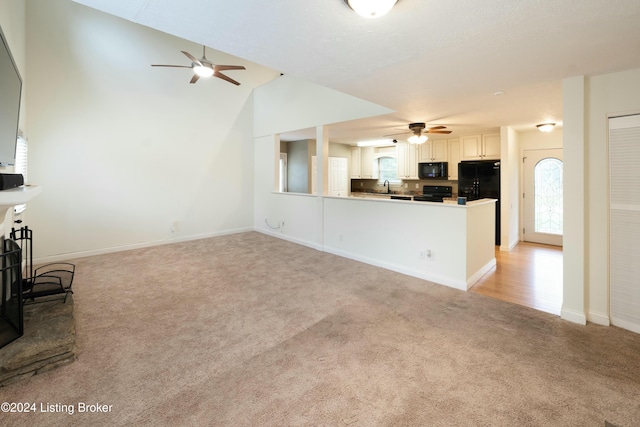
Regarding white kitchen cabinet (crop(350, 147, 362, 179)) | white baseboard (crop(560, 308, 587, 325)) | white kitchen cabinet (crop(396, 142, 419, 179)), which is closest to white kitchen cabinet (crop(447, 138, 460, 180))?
white kitchen cabinet (crop(396, 142, 419, 179))

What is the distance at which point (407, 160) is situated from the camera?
7496mm

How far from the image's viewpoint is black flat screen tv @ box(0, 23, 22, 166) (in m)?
1.90

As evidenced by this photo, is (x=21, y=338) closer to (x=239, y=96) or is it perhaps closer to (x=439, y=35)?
(x=439, y=35)

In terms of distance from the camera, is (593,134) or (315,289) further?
(315,289)

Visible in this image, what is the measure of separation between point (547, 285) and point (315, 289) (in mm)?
3108

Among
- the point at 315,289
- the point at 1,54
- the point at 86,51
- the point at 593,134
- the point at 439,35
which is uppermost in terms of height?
the point at 86,51

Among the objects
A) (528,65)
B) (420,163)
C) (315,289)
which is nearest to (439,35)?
(528,65)

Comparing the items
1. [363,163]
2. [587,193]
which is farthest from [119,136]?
[587,193]

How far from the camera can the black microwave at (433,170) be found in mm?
6695

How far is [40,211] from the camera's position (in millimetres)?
4539

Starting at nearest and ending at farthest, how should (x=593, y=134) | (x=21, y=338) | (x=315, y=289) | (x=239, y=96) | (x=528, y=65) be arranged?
(x=21, y=338) < (x=528, y=65) < (x=593, y=134) < (x=315, y=289) < (x=239, y=96)

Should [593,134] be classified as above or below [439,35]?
below

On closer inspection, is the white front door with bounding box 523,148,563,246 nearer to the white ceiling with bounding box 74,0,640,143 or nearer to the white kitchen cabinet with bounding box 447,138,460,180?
the white kitchen cabinet with bounding box 447,138,460,180

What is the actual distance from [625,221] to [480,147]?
381cm
